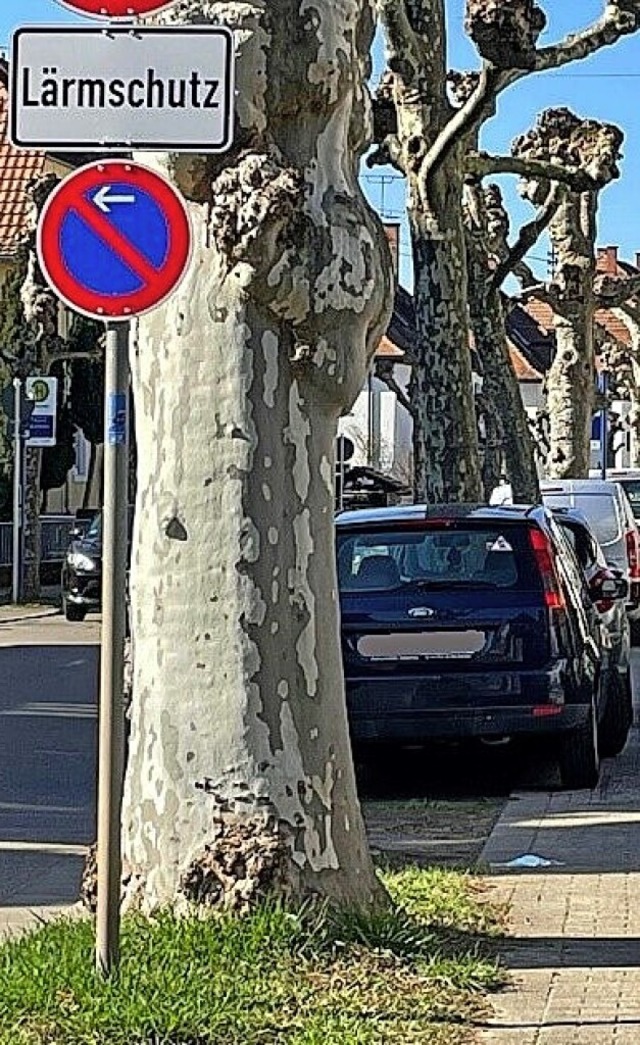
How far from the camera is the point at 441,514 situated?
42.6 ft

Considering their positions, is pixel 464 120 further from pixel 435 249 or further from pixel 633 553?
pixel 633 553

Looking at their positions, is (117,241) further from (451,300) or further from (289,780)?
(451,300)

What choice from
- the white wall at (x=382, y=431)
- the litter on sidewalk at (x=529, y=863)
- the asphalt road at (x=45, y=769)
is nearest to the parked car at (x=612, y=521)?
the asphalt road at (x=45, y=769)

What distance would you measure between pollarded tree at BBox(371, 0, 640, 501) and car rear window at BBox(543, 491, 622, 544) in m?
4.48

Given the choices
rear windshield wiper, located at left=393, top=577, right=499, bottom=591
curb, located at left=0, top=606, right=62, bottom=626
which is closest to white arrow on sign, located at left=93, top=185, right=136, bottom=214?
rear windshield wiper, located at left=393, top=577, right=499, bottom=591

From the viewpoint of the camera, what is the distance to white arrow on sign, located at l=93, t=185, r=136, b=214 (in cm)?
662

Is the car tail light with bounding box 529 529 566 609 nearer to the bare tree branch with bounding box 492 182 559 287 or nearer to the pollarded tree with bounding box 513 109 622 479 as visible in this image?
the bare tree branch with bounding box 492 182 559 287

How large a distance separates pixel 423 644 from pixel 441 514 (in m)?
1.15

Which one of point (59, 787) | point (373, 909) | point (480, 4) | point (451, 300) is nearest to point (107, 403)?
point (373, 909)

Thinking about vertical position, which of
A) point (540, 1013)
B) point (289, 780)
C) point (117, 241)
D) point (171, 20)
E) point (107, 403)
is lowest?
point (540, 1013)

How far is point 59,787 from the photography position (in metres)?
13.3

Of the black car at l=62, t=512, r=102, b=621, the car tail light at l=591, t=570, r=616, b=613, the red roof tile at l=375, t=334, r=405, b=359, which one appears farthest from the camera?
the red roof tile at l=375, t=334, r=405, b=359

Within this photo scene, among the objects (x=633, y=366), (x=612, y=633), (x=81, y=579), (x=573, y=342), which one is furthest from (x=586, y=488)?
(x=633, y=366)

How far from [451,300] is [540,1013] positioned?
1471 cm
